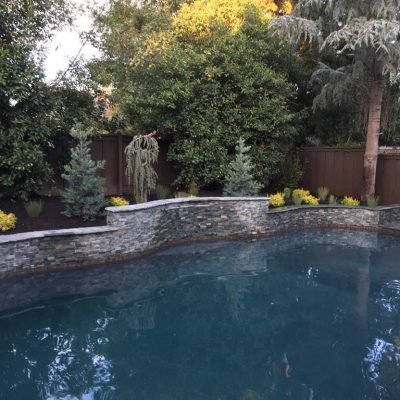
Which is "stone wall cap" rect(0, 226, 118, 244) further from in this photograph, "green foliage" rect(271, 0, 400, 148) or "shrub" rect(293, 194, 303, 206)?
"green foliage" rect(271, 0, 400, 148)

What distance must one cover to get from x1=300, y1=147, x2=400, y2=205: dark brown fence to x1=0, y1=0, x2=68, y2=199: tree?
341 inches

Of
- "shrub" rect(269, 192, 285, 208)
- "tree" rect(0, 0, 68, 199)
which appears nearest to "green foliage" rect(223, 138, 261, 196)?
"shrub" rect(269, 192, 285, 208)

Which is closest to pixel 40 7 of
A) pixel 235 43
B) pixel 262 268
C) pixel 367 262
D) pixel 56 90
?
pixel 56 90

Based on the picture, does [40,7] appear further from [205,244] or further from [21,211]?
[205,244]

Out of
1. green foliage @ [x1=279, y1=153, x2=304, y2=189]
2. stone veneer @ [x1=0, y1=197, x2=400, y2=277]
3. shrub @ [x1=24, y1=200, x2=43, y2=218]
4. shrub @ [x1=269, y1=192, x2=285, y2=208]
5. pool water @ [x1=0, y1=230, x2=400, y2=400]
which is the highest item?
green foliage @ [x1=279, y1=153, x2=304, y2=189]

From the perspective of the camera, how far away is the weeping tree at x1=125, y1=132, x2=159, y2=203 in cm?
902

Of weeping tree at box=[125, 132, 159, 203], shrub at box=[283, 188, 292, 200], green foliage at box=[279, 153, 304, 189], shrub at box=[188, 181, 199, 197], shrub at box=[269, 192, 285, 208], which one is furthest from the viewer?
green foliage at box=[279, 153, 304, 189]

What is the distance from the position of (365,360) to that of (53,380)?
9.99ft

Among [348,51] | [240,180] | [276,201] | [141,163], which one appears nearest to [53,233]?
[141,163]

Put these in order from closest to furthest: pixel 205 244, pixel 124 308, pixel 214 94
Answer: pixel 124 308 → pixel 205 244 → pixel 214 94

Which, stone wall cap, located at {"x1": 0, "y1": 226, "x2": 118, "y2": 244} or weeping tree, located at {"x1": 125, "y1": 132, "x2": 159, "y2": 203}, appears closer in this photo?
stone wall cap, located at {"x1": 0, "y1": 226, "x2": 118, "y2": 244}

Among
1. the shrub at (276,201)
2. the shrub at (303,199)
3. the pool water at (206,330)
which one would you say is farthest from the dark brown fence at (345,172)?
the pool water at (206,330)

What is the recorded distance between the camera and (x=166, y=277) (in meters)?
6.64

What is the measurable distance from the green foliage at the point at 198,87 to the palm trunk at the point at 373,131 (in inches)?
92.1
